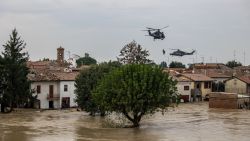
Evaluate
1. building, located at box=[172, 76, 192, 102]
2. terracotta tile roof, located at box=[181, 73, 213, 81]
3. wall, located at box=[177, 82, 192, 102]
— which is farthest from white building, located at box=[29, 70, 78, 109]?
terracotta tile roof, located at box=[181, 73, 213, 81]

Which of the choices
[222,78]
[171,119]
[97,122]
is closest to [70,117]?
[97,122]

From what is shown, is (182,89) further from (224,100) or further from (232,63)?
(232,63)

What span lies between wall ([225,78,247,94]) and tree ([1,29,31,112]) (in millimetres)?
45653

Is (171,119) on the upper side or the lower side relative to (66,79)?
lower

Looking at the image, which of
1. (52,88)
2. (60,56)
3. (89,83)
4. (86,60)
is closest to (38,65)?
(60,56)

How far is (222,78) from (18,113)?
53795 mm

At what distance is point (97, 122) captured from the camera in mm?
61594

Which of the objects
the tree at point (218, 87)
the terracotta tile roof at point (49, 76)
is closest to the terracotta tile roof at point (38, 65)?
the terracotta tile roof at point (49, 76)

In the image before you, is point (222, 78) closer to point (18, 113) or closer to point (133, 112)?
point (18, 113)

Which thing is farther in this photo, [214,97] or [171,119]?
[214,97]

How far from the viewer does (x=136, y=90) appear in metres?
52.8

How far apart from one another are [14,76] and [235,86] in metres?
48.5

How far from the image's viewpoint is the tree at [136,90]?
52844mm

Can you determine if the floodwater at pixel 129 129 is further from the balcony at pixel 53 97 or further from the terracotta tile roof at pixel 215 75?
the terracotta tile roof at pixel 215 75
